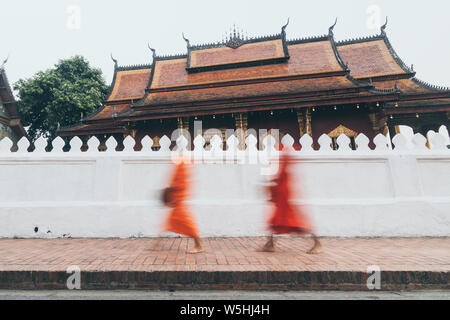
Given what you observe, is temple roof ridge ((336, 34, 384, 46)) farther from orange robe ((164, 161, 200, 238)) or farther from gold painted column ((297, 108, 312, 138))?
orange robe ((164, 161, 200, 238))

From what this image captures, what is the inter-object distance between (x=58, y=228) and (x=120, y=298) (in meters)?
2.59

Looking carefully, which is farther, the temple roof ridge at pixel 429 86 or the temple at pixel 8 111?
the temple at pixel 8 111

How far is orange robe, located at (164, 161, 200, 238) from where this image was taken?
287 centimetres

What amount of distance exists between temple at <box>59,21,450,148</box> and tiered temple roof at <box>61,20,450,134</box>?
0.04 meters

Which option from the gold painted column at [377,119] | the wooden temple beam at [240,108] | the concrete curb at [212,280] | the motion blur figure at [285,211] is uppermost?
the wooden temple beam at [240,108]

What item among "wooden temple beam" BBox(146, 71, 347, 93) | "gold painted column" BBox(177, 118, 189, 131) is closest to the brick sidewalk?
"gold painted column" BBox(177, 118, 189, 131)

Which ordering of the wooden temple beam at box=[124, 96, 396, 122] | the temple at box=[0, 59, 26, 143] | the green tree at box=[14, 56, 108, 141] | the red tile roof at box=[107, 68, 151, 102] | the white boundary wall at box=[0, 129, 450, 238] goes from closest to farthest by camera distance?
the white boundary wall at box=[0, 129, 450, 238], the wooden temple beam at box=[124, 96, 396, 122], the red tile roof at box=[107, 68, 151, 102], the green tree at box=[14, 56, 108, 141], the temple at box=[0, 59, 26, 143]

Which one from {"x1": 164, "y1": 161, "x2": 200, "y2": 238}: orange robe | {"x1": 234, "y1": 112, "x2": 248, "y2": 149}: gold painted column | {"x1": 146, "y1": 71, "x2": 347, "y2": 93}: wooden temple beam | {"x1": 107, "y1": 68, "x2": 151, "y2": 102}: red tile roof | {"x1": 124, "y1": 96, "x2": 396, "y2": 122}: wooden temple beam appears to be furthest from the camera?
{"x1": 107, "y1": 68, "x2": 151, "y2": 102}: red tile roof

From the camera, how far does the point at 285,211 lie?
2.90m

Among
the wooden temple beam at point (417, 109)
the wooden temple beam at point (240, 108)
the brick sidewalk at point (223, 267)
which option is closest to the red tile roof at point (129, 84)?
the wooden temple beam at point (240, 108)

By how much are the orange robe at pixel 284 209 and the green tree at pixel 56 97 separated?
18209mm

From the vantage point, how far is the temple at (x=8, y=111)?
17.8 meters

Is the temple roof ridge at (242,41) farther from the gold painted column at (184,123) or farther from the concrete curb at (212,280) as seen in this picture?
the concrete curb at (212,280)
